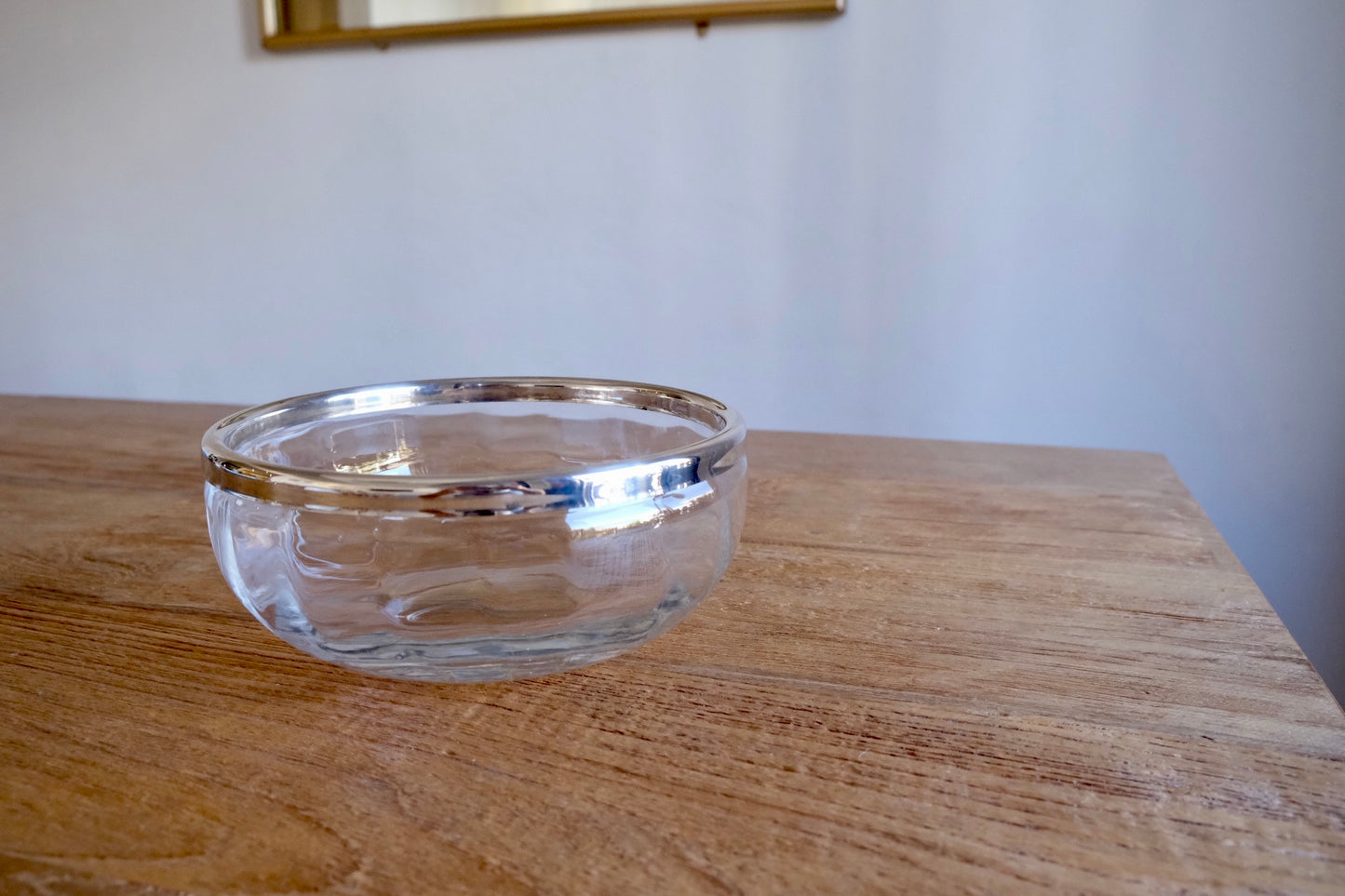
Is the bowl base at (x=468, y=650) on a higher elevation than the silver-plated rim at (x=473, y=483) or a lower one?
lower

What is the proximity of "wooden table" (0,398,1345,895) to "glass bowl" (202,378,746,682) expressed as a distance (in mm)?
31

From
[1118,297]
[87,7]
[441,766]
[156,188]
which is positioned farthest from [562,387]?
[87,7]

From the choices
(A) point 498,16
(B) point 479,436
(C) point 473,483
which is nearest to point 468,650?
(C) point 473,483

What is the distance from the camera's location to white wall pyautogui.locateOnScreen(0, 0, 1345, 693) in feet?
3.86

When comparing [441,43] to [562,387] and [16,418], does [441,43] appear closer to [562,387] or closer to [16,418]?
[16,418]

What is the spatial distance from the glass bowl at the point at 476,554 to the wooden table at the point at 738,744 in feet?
0.10

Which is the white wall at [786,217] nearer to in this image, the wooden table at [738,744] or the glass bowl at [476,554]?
the wooden table at [738,744]

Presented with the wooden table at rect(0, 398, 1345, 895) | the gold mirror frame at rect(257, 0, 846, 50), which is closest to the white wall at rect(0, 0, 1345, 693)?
the gold mirror frame at rect(257, 0, 846, 50)

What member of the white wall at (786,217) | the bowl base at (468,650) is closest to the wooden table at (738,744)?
the bowl base at (468,650)

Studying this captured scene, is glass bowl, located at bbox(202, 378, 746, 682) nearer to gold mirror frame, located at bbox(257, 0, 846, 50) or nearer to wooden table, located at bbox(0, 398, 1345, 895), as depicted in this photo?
wooden table, located at bbox(0, 398, 1345, 895)

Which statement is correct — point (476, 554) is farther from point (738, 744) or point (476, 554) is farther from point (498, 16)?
point (498, 16)

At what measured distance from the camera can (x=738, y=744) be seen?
0.99ft

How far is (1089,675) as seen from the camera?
35cm

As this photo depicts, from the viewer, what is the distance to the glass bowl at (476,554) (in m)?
0.28
